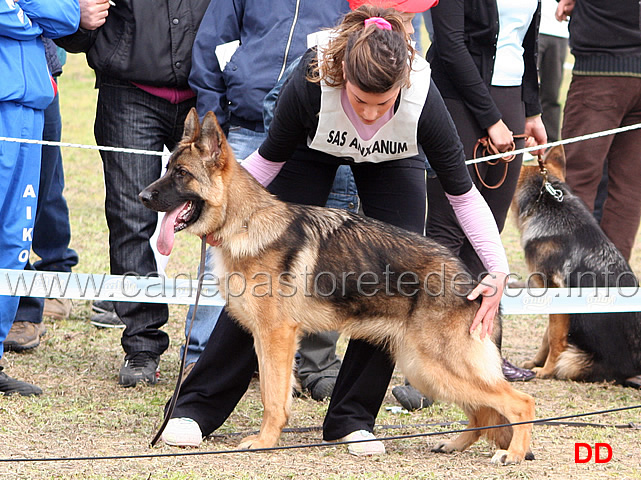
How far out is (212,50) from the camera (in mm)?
4508

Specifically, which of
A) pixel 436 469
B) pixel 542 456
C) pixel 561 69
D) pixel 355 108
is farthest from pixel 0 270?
pixel 561 69

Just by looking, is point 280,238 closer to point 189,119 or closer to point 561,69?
point 189,119

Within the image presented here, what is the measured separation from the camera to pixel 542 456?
3.69 meters

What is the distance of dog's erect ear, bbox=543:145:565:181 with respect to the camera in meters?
5.50

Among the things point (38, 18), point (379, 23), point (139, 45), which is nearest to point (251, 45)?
point (139, 45)

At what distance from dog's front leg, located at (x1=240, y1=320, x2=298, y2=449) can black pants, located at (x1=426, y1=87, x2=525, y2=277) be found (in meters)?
1.48

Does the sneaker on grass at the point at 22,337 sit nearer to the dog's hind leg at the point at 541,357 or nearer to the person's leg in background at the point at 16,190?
the person's leg in background at the point at 16,190

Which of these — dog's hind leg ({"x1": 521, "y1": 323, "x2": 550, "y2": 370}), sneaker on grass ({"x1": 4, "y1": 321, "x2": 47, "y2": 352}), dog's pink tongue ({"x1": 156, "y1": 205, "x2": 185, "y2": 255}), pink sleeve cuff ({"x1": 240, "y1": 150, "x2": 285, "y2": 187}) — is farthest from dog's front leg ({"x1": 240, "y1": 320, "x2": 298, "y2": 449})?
dog's hind leg ({"x1": 521, "y1": 323, "x2": 550, "y2": 370})

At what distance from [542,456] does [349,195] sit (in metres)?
1.80

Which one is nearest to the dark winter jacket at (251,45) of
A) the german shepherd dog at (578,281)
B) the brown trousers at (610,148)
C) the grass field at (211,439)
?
the grass field at (211,439)

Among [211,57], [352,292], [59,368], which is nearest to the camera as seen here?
[352,292]

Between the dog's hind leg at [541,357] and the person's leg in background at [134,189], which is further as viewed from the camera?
the dog's hind leg at [541,357]

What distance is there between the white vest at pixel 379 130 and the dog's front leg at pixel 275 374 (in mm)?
793

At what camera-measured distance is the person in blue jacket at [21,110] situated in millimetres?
4016
